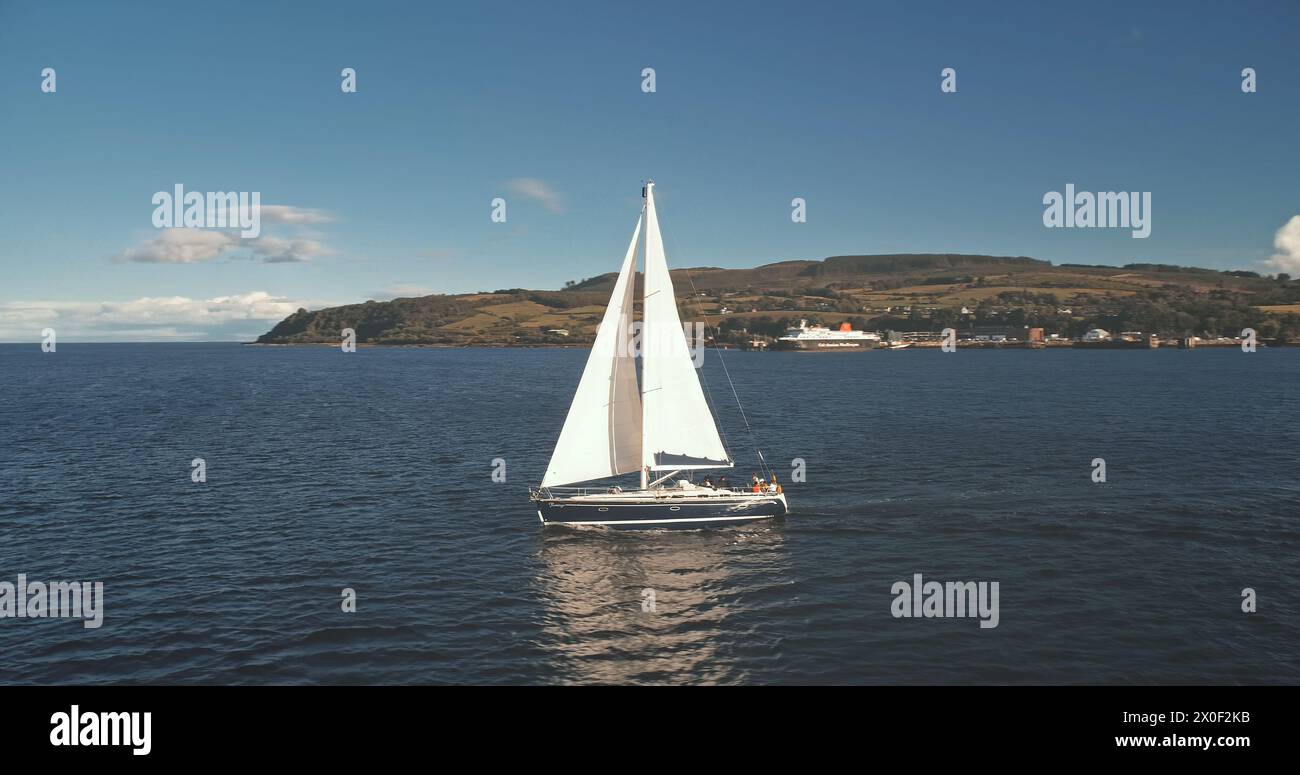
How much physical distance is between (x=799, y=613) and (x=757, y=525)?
13092mm

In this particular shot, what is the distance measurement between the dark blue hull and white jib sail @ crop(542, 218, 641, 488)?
5.24 ft

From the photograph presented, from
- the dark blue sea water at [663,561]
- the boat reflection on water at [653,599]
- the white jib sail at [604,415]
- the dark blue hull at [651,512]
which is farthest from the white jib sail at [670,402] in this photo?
the dark blue sea water at [663,561]

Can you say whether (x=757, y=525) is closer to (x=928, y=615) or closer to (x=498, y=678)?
(x=928, y=615)

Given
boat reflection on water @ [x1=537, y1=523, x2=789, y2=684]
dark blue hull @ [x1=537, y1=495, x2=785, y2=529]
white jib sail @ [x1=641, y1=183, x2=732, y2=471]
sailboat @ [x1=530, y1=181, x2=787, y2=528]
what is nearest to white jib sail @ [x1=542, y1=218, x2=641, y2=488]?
sailboat @ [x1=530, y1=181, x2=787, y2=528]

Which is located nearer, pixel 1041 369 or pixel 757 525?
pixel 757 525

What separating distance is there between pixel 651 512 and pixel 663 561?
420cm

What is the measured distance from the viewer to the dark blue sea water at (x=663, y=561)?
29.3 metres

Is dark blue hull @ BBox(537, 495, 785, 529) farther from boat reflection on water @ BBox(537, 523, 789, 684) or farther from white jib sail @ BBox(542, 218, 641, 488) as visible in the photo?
white jib sail @ BBox(542, 218, 641, 488)

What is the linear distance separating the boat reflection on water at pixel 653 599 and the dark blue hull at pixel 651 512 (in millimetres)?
742

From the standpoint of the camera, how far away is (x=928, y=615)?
33625 millimetres

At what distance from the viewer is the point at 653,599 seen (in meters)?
35.4
